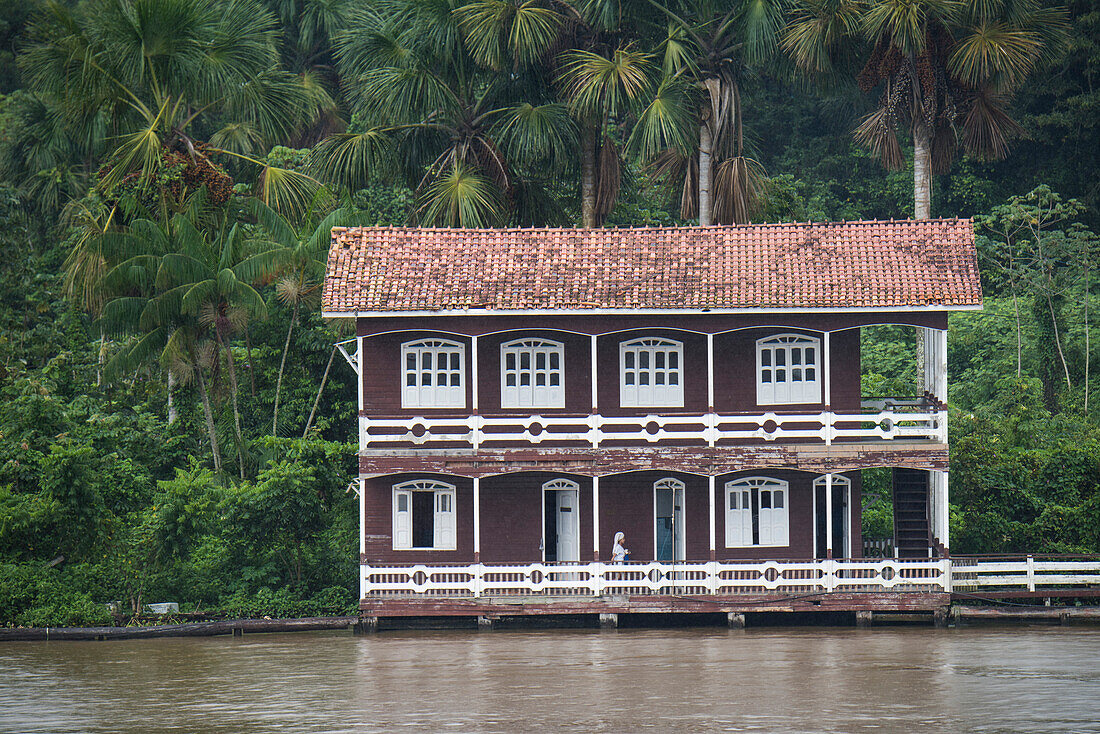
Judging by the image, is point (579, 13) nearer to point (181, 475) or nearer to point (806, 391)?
point (806, 391)

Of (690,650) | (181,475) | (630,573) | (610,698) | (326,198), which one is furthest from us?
(326,198)

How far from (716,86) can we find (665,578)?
49.7ft

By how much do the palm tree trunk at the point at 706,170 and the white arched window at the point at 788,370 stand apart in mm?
8027

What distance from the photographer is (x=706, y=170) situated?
40562mm

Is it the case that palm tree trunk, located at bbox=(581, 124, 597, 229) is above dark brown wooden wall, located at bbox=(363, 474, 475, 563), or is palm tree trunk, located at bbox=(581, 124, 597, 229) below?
above

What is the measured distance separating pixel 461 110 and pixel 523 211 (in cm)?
304

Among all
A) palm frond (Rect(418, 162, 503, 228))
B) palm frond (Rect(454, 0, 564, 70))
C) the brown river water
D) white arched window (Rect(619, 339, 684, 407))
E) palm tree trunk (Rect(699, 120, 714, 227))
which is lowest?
the brown river water

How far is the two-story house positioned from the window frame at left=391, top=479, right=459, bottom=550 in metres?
0.04

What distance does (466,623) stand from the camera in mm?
31875

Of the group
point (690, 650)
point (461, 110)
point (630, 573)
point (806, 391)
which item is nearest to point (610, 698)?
point (690, 650)

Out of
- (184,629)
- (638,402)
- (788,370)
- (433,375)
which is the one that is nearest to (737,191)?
(788,370)

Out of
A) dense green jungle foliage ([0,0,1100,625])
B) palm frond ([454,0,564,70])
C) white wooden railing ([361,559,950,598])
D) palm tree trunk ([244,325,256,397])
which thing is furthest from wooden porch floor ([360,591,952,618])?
palm frond ([454,0,564,70])

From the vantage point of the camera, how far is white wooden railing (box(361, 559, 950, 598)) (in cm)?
3088

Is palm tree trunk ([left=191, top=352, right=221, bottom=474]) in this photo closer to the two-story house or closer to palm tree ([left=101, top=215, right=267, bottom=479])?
palm tree ([left=101, top=215, right=267, bottom=479])
